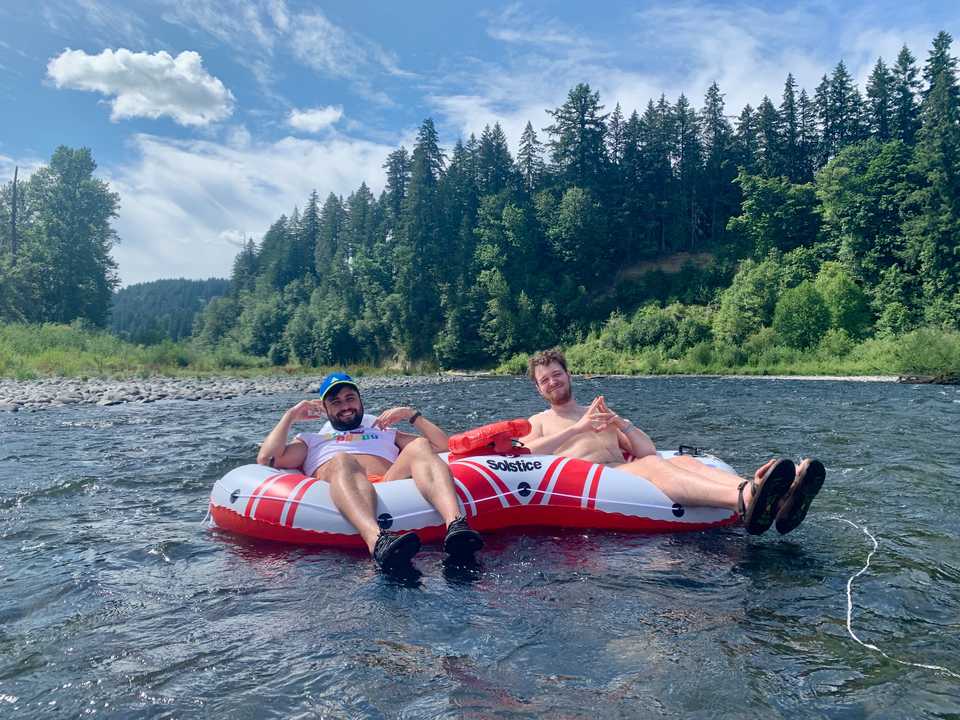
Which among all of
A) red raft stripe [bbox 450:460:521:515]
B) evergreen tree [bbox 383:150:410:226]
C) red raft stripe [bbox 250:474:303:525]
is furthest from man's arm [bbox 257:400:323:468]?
evergreen tree [bbox 383:150:410:226]

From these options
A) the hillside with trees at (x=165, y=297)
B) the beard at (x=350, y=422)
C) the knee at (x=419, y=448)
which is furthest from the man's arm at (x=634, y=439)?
the hillside with trees at (x=165, y=297)

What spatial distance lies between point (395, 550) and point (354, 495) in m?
0.80

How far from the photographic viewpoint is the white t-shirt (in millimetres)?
5426

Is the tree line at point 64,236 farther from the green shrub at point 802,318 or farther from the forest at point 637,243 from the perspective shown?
the green shrub at point 802,318

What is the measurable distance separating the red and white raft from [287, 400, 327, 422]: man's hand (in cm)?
47

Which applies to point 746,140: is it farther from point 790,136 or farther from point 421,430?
point 421,430

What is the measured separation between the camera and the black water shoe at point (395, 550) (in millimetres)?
3961

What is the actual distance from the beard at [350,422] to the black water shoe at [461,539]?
1586mm

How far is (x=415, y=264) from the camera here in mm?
54156

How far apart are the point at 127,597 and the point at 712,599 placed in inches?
136

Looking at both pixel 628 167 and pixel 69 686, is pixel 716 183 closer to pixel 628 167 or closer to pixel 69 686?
pixel 628 167

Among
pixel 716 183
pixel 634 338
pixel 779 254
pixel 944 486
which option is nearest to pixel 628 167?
pixel 716 183

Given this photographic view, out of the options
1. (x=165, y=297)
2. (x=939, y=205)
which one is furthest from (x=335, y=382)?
(x=165, y=297)

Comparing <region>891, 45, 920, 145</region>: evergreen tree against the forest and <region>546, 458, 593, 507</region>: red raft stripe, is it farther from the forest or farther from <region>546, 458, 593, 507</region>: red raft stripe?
<region>546, 458, 593, 507</region>: red raft stripe
